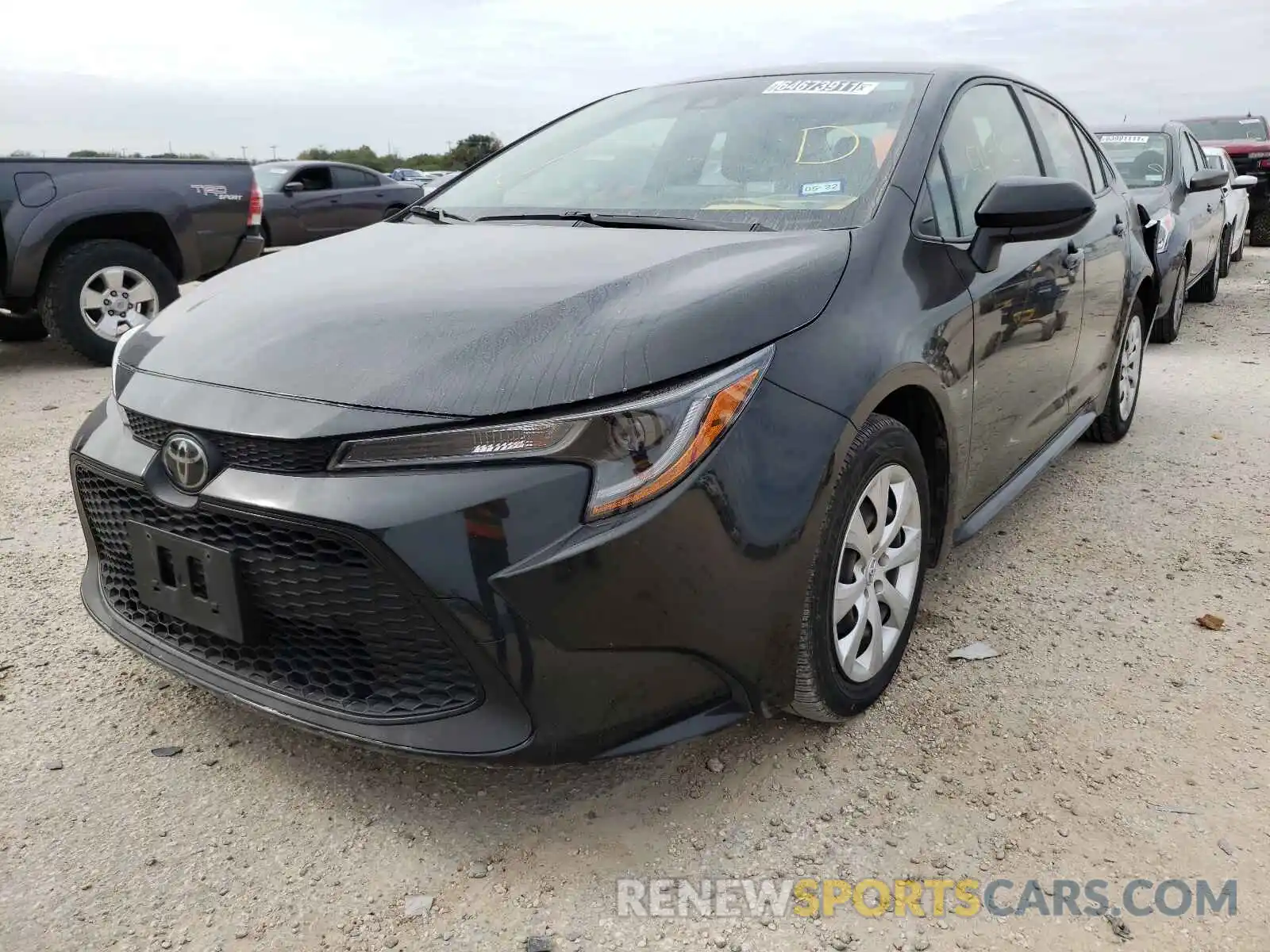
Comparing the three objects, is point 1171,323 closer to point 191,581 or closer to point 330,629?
point 330,629

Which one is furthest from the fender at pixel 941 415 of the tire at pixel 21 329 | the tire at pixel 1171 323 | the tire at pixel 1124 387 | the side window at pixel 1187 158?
the tire at pixel 21 329

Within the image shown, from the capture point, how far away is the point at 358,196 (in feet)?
44.0

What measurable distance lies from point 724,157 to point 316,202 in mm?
11350

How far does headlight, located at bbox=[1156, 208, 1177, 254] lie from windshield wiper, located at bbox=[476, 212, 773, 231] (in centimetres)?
330

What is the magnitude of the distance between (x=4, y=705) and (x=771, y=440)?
2.00 metres

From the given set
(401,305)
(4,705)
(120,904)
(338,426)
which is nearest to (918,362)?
(401,305)

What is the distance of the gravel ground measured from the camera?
178 centimetres

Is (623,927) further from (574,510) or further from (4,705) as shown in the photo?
(4,705)

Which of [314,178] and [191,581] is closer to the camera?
[191,581]

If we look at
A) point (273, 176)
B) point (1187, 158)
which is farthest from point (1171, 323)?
point (273, 176)

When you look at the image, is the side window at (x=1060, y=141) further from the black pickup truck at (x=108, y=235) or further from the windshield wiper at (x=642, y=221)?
the black pickup truck at (x=108, y=235)

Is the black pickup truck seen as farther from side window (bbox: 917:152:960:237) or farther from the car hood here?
side window (bbox: 917:152:960:237)

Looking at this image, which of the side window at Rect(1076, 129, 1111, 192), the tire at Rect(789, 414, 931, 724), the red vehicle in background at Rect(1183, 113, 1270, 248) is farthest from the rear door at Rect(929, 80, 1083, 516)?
the red vehicle in background at Rect(1183, 113, 1270, 248)

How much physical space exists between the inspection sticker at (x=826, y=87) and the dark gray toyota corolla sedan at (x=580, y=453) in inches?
4.8
